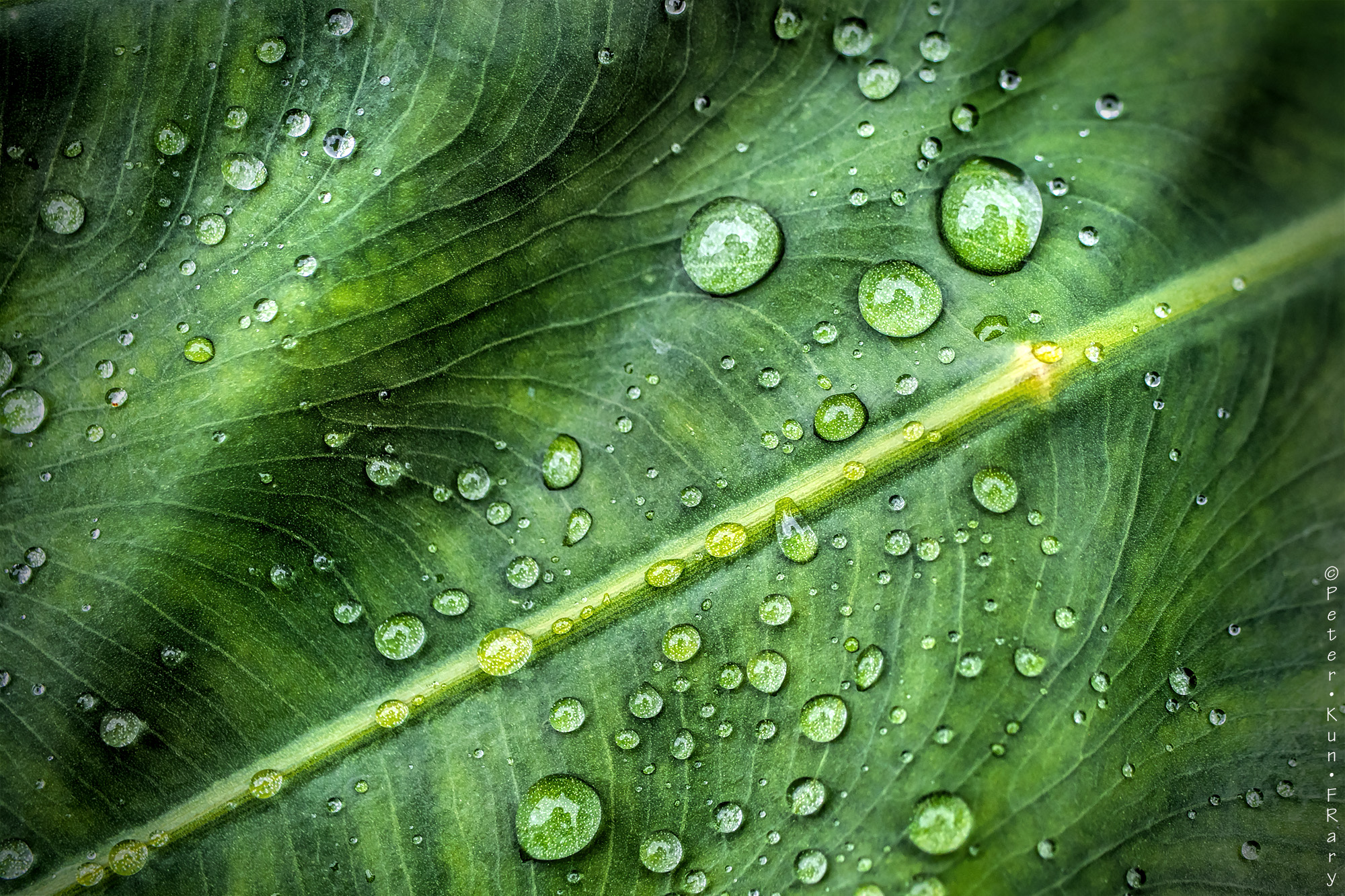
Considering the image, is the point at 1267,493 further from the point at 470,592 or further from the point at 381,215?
the point at 381,215

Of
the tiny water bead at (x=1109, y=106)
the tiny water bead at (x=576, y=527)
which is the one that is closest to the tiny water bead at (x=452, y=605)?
the tiny water bead at (x=576, y=527)

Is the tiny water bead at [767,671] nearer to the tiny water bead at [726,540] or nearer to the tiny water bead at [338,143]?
the tiny water bead at [726,540]

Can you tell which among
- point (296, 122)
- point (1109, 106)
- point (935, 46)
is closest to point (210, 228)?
point (296, 122)

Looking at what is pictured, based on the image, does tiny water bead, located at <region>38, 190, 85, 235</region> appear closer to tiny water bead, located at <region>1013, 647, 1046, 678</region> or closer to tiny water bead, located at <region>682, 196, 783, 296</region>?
tiny water bead, located at <region>682, 196, 783, 296</region>

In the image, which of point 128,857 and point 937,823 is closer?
point 128,857

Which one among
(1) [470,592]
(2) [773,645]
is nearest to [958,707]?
(2) [773,645]

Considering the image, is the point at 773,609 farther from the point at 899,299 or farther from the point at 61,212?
the point at 61,212

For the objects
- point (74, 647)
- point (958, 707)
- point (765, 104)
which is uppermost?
point (765, 104)
